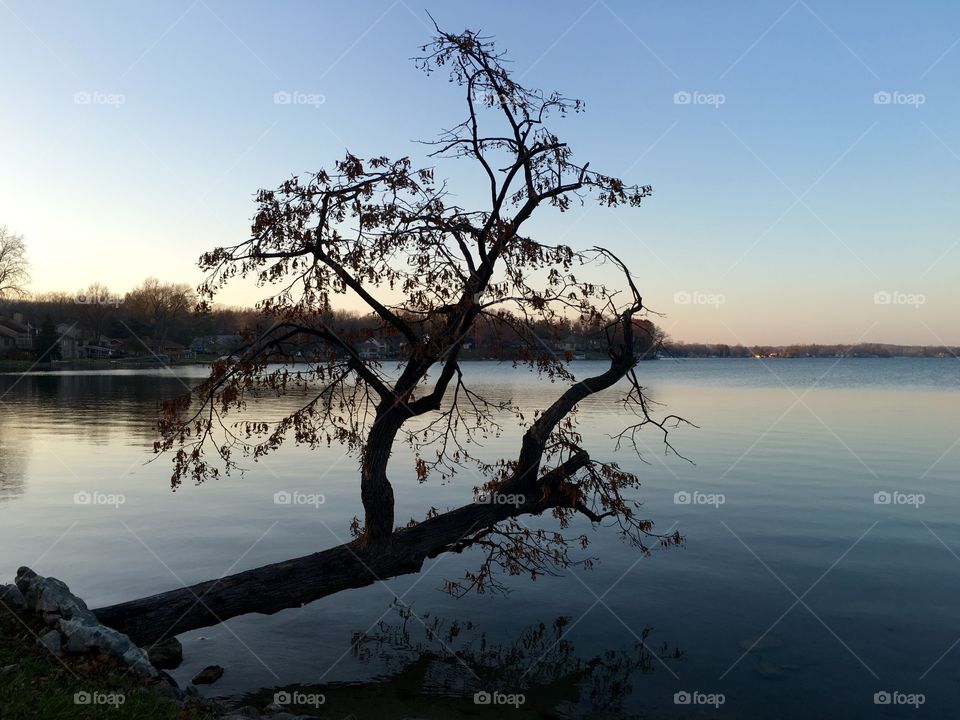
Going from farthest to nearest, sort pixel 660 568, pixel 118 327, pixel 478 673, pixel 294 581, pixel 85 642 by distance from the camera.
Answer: pixel 118 327 < pixel 660 568 < pixel 478 673 < pixel 294 581 < pixel 85 642

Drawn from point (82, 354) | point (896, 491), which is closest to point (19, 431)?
point (896, 491)

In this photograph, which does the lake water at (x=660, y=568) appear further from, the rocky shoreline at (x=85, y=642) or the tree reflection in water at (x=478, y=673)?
the rocky shoreline at (x=85, y=642)

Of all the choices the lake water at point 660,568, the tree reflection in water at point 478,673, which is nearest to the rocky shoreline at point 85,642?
the tree reflection in water at point 478,673

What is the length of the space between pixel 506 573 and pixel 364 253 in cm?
866

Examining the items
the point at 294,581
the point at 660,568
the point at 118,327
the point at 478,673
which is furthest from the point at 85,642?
the point at 118,327

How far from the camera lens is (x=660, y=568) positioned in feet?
52.7

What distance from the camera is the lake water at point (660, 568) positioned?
1095 centimetres

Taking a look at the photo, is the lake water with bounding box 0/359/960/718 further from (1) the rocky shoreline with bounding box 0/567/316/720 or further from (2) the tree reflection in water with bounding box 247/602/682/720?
(1) the rocky shoreline with bounding box 0/567/316/720

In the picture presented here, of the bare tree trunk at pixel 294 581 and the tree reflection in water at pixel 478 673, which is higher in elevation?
the bare tree trunk at pixel 294 581

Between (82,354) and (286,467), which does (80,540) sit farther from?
(82,354)

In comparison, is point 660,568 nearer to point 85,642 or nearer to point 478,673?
point 478,673

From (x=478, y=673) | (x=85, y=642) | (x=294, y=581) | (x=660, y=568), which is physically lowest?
(x=478, y=673)

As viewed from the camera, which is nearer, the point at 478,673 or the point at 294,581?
the point at 294,581

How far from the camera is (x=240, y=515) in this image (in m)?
20.5
